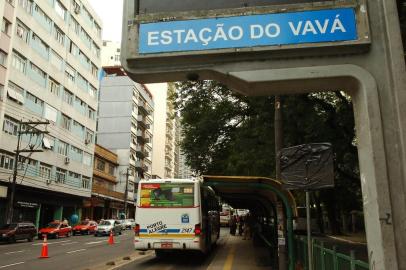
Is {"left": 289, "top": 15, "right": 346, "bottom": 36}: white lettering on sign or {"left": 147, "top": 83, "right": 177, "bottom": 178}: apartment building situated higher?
{"left": 147, "top": 83, "right": 177, "bottom": 178}: apartment building

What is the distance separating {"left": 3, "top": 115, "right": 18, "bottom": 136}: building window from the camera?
119 feet

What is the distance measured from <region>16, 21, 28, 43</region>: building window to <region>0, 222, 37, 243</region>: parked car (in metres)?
16.9

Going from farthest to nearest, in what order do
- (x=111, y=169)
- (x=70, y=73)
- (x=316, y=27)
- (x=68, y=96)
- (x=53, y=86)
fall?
(x=111, y=169) < (x=70, y=73) < (x=68, y=96) < (x=53, y=86) < (x=316, y=27)

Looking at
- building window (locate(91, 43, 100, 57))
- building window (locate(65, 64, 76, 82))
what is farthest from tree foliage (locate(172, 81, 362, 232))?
building window (locate(91, 43, 100, 57))

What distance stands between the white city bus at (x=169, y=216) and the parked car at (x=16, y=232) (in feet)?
59.8

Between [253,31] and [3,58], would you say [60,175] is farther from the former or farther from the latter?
[253,31]

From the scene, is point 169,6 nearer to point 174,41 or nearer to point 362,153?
point 174,41

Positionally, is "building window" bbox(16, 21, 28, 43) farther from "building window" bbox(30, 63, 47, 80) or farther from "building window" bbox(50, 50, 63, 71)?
"building window" bbox(50, 50, 63, 71)

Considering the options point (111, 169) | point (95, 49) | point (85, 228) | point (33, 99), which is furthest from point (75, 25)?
point (111, 169)

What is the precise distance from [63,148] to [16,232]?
18.6 metres

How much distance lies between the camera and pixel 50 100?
45.2 meters

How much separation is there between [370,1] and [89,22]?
184 ft

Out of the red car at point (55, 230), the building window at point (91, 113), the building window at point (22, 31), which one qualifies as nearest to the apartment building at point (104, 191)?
the building window at point (91, 113)

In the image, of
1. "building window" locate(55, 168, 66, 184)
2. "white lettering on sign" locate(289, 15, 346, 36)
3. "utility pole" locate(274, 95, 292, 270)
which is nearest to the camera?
"white lettering on sign" locate(289, 15, 346, 36)
